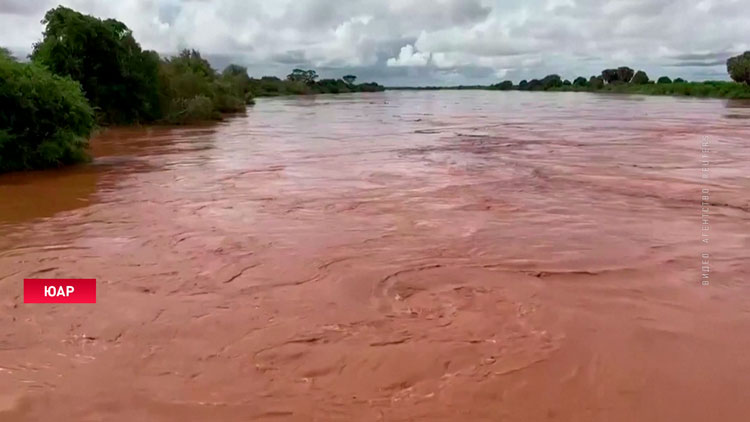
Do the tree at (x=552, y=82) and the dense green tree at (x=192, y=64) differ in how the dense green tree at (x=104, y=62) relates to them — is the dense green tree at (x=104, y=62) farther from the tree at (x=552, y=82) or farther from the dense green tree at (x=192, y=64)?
the tree at (x=552, y=82)

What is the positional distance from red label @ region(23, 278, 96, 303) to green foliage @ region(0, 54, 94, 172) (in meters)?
8.88

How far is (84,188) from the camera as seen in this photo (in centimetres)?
1269

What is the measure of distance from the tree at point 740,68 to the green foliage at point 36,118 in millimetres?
61700

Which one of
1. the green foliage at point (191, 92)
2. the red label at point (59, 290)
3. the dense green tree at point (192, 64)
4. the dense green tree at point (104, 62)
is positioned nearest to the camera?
the red label at point (59, 290)

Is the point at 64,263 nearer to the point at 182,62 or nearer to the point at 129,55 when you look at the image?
the point at 129,55

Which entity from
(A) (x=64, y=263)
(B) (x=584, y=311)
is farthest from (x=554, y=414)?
(A) (x=64, y=263)

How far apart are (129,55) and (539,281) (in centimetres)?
2786

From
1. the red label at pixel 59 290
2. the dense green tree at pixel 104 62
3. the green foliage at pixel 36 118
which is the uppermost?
the dense green tree at pixel 104 62

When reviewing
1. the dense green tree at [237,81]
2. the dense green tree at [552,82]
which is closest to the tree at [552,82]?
the dense green tree at [552,82]

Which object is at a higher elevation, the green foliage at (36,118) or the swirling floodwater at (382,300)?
the green foliage at (36,118)

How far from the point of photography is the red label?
6.10 meters

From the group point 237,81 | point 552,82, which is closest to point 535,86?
point 552,82

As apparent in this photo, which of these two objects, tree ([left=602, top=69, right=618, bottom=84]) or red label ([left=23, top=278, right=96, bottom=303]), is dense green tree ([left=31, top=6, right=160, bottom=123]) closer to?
red label ([left=23, top=278, right=96, bottom=303])

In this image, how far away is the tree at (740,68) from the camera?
60119mm
